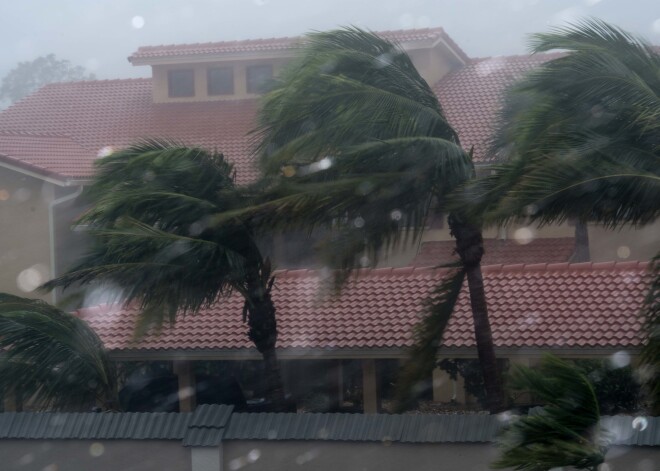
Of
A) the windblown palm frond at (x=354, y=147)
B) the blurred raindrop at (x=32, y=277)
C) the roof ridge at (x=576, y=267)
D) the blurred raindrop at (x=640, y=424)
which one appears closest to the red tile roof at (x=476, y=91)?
the roof ridge at (x=576, y=267)

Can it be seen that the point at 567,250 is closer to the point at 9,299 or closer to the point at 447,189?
the point at 447,189

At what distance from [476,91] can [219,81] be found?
307 inches

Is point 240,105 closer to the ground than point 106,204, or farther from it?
closer to the ground

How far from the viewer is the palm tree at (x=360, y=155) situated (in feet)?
31.2

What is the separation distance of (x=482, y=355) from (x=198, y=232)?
385cm

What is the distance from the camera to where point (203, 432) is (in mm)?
9117

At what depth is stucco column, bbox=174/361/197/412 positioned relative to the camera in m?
16.6

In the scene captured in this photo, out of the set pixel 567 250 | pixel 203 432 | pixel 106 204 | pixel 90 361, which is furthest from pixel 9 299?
pixel 567 250

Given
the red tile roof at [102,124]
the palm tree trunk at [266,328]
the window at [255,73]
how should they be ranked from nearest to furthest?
1. the palm tree trunk at [266,328]
2. the red tile roof at [102,124]
3. the window at [255,73]

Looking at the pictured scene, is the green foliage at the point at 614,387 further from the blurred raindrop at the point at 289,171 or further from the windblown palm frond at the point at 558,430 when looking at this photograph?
the windblown palm frond at the point at 558,430

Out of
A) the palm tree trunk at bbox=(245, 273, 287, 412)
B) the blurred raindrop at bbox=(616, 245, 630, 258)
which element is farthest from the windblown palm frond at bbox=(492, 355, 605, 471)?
the blurred raindrop at bbox=(616, 245, 630, 258)

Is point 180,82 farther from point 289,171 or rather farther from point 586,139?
point 586,139

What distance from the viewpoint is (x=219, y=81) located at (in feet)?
88.6

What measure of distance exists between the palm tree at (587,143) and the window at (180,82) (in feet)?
61.5
